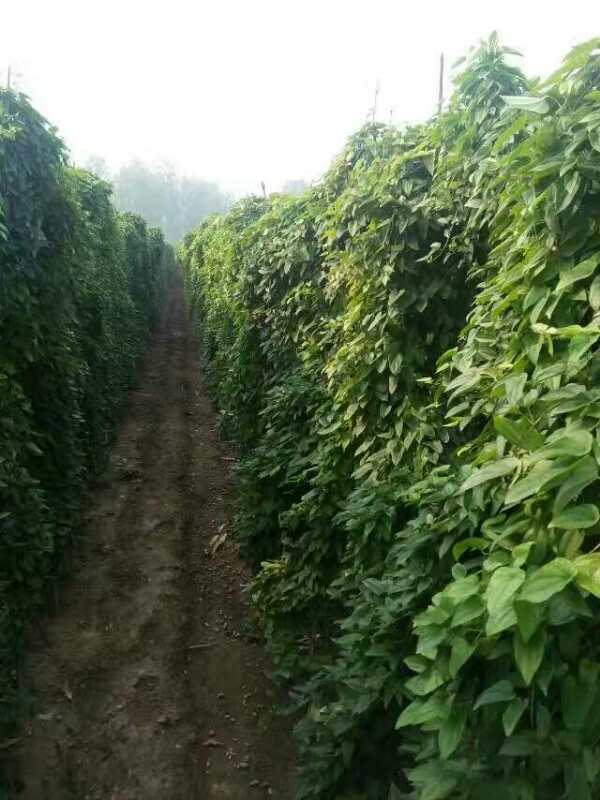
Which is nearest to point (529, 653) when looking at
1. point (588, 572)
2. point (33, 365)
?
point (588, 572)

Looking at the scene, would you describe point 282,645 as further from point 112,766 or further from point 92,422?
point 92,422

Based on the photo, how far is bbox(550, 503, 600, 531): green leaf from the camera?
1314 millimetres

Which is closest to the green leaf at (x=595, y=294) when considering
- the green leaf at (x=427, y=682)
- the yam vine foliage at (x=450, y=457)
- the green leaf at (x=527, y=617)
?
the yam vine foliage at (x=450, y=457)

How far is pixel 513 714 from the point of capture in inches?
55.2

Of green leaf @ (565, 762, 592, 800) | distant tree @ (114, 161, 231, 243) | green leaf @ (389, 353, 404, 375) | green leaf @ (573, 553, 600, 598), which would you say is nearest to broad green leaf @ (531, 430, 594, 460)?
green leaf @ (573, 553, 600, 598)

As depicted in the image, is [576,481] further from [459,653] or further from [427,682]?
[427,682]

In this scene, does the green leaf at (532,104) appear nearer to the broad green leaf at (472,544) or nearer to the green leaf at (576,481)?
the green leaf at (576,481)

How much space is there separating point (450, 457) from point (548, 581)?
1302mm

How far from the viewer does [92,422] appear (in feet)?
21.4

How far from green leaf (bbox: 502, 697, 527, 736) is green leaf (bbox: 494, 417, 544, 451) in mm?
647

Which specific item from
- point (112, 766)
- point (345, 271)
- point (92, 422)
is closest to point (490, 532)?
point (345, 271)

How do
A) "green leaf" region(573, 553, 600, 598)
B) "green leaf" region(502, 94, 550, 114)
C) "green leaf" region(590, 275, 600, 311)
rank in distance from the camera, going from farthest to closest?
"green leaf" region(502, 94, 550, 114)
"green leaf" region(590, 275, 600, 311)
"green leaf" region(573, 553, 600, 598)

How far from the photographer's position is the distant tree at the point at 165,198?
3599 inches

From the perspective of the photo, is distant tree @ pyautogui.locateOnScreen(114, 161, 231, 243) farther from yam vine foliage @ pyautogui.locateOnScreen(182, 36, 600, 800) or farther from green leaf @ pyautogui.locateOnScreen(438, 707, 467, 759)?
green leaf @ pyautogui.locateOnScreen(438, 707, 467, 759)
